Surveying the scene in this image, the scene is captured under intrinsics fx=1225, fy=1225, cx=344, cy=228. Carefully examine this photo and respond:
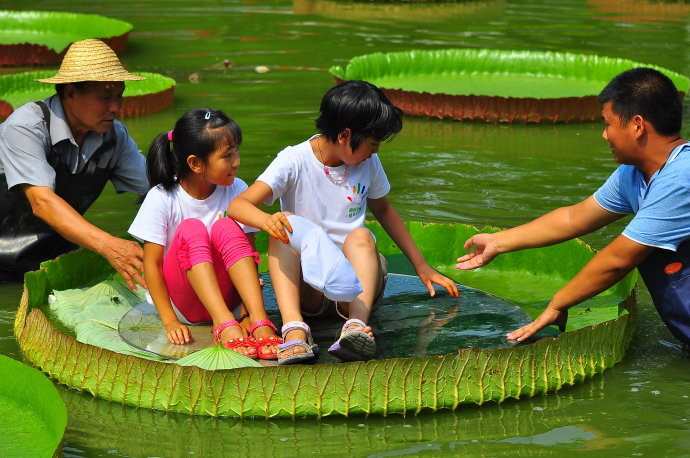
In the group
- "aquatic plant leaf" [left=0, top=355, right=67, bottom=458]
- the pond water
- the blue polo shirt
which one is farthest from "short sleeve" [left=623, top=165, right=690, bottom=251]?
"aquatic plant leaf" [left=0, top=355, right=67, bottom=458]

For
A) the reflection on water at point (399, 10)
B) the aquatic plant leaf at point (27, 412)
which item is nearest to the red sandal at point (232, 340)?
the aquatic plant leaf at point (27, 412)

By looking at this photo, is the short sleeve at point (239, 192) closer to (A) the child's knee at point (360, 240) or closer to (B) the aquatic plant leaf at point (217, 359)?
(A) the child's knee at point (360, 240)

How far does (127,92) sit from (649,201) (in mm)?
5638

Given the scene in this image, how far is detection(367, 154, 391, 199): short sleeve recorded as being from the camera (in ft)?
14.9

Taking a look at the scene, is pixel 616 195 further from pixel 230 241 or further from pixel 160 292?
pixel 160 292

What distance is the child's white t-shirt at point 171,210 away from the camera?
171 inches

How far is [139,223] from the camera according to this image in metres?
4.34

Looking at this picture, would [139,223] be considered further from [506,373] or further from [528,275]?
[528,275]

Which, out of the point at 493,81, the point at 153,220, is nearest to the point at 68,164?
the point at 153,220

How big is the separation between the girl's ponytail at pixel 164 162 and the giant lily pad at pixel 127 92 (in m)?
3.97

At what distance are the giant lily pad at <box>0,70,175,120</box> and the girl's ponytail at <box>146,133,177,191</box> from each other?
3.97 m

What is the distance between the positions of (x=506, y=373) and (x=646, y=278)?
70 cm

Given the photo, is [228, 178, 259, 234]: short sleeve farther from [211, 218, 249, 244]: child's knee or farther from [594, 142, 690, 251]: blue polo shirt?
[594, 142, 690, 251]: blue polo shirt

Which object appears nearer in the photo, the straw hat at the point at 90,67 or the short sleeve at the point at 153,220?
the short sleeve at the point at 153,220
